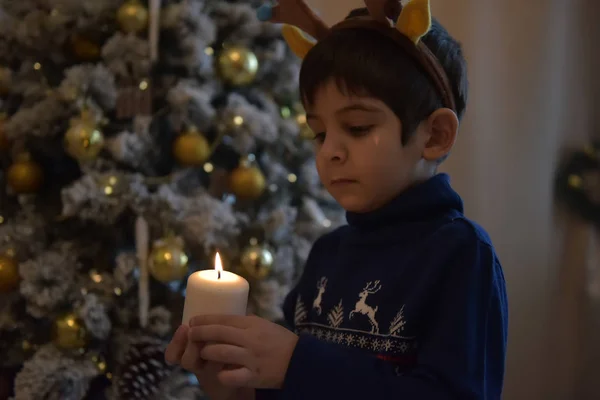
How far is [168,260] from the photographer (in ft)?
4.16

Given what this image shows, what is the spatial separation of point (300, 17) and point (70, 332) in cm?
84

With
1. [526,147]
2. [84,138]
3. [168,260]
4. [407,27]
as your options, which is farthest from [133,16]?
[526,147]

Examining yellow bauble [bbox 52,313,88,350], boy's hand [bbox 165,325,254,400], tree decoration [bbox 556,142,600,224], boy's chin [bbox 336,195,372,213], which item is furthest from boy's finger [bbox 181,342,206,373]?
tree decoration [bbox 556,142,600,224]

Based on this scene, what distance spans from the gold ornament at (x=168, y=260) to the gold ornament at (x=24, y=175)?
37cm

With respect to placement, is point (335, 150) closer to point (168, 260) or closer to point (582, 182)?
point (168, 260)

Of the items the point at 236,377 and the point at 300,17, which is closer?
the point at 236,377

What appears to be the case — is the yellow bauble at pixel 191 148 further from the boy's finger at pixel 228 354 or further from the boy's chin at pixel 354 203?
the boy's finger at pixel 228 354

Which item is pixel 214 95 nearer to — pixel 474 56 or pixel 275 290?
pixel 275 290

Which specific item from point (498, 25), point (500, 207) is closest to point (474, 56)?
point (498, 25)

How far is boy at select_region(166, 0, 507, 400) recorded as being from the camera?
28.1 inches

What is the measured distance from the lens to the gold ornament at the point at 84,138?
4.20ft

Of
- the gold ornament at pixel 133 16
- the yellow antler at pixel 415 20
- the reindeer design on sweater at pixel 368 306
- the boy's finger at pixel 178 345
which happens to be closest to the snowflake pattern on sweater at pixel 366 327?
the reindeer design on sweater at pixel 368 306

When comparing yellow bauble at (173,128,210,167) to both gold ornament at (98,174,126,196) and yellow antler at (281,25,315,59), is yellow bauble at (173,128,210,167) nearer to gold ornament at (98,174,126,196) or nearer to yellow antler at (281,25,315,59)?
gold ornament at (98,174,126,196)

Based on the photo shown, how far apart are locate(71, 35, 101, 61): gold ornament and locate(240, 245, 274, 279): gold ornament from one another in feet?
1.95
